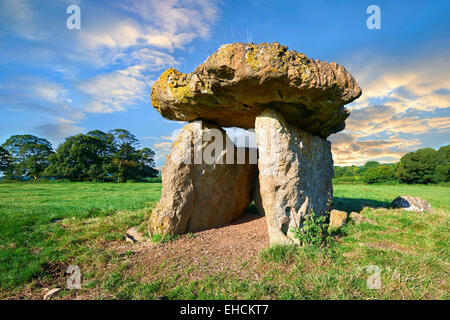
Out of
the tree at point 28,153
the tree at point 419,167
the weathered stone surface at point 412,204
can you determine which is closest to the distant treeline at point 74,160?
the tree at point 28,153

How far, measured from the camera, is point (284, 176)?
18.1 feet

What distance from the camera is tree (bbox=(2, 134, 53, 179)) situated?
36188mm

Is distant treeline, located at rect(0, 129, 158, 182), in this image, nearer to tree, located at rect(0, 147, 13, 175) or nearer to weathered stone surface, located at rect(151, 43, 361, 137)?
tree, located at rect(0, 147, 13, 175)

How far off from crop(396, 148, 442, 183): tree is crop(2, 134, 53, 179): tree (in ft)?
211

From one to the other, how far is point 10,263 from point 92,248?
5.29 feet

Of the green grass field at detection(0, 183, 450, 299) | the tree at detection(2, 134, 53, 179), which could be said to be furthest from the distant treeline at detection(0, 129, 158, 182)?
the green grass field at detection(0, 183, 450, 299)

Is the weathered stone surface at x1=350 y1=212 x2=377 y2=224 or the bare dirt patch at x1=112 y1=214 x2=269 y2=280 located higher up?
the weathered stone surface at x1=350 y1=212 x2=377 y2=224

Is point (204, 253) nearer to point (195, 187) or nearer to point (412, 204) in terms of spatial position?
point (195, 187)

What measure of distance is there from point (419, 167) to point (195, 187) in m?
45.0

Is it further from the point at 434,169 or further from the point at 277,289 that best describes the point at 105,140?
the point at 434,169

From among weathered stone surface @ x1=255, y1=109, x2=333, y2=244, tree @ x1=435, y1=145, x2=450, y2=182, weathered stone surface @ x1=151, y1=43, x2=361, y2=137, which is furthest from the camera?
tree @ x1=435, y1=145, x2=450, y2=182

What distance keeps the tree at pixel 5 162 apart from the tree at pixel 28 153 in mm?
424
